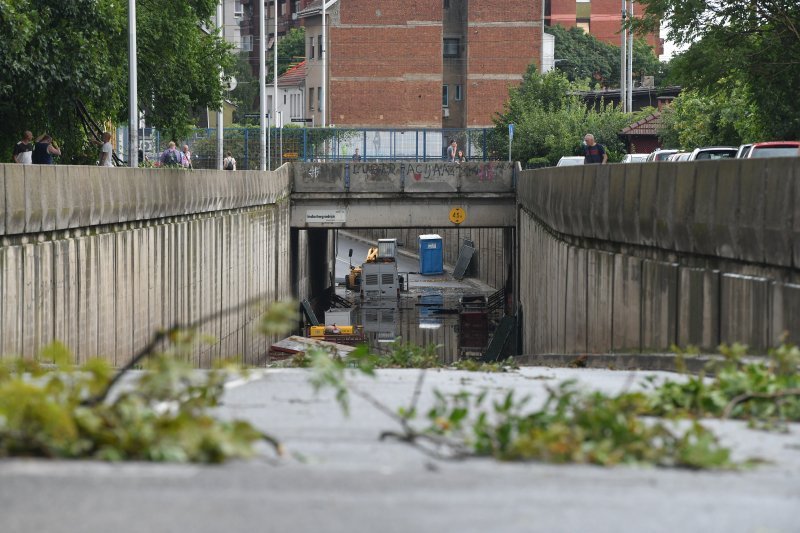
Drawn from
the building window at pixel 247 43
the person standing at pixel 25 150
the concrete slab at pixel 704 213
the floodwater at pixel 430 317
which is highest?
the building window at pixel 247 43

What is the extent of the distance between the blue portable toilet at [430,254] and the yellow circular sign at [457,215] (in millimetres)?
27511

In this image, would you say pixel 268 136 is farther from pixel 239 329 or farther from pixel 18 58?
pixel 18 58

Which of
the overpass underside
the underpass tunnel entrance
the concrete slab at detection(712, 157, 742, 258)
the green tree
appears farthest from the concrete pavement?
the overpass underside

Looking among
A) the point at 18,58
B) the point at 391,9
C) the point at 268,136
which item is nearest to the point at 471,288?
the point at 268,136

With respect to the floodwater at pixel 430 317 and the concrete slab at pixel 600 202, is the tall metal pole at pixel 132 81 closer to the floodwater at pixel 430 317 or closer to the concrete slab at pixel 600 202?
the floodwater at pixel 430 317

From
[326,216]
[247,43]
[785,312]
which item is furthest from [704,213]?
[247,43]

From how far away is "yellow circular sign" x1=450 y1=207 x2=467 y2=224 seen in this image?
55000 millimetres

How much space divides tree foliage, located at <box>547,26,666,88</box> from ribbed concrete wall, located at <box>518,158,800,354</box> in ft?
353

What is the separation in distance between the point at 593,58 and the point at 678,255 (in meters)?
119

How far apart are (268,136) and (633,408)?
221 feet

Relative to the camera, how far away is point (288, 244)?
5656cm

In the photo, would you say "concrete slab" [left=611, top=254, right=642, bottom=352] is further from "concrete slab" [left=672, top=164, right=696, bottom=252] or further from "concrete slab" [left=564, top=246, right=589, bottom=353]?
"concrete slab" [left=564, top=246, right=589, bottom=353]

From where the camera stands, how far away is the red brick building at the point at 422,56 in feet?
326

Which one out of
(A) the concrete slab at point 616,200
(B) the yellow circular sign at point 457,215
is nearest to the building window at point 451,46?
(B) the yellow circular sign at point 457,215
